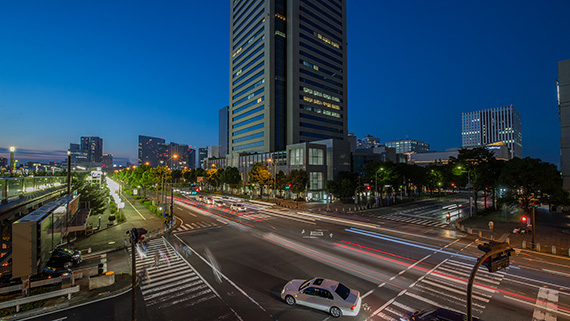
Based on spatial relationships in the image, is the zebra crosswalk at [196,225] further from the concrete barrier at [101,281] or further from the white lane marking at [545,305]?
the white lane marking at [545,305]

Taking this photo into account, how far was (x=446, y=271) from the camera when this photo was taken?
1648cm

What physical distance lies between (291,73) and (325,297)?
279 ft

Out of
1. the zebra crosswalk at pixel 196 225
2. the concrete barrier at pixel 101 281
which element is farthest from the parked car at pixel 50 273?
the zebra crosswalk at pixel 196 225

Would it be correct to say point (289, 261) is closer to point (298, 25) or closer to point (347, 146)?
point (347, 146)

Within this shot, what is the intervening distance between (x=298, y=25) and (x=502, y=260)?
321ft

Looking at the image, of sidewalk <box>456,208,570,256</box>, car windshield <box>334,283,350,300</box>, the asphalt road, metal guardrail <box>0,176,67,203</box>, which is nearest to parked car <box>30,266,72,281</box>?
the asphalt road

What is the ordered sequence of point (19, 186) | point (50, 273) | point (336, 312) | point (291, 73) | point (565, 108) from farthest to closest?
point (291, 73) < point (565, 108) < point (50, 273) < point (19, 186) < point (336, 312)

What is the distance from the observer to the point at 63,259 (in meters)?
18.5

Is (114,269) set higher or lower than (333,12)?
lower

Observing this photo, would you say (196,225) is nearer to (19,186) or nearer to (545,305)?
(19,186)

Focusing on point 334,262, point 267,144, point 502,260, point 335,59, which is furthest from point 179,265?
point 335,59

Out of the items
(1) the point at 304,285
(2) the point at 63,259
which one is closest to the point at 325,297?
(1) the point at 304,285

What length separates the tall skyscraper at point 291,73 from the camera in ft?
290

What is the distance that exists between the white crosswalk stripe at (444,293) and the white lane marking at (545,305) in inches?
69.1
